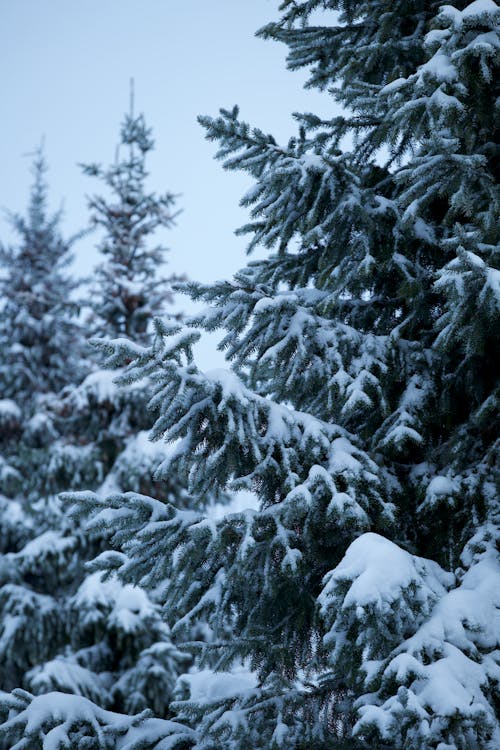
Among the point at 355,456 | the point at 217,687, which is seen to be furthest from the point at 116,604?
the point at 355,456

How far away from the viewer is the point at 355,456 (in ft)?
12.2

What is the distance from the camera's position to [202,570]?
3.88m

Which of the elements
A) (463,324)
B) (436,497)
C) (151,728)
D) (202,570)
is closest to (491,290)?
(463,324)

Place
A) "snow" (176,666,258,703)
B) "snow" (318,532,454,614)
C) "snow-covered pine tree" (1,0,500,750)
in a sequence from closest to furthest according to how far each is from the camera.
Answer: "snow" (318,532,454,614) < "snow-covered pine tree" (1,0,500,750) < "snow" (176,666,258,703)

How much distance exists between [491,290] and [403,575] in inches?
51.9

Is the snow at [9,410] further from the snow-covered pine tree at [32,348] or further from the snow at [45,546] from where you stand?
the snow at [45,546]

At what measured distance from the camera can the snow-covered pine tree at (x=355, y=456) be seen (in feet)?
9.21

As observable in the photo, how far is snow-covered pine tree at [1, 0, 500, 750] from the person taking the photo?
9.21ft

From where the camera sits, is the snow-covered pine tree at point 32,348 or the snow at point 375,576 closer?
the snow at point 375,576

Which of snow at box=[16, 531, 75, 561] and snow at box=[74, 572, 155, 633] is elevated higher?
snow at box=[16, 531, 75, 561]

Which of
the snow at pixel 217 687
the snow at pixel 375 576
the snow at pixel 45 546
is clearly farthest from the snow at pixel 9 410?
the snow at pixel 375 576

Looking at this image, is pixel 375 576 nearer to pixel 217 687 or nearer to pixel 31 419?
pixel 217 687

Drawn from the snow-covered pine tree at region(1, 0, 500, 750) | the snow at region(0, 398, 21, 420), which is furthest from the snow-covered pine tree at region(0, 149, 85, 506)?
the snow-covered pine tree at region(1, 0, 500, 750)

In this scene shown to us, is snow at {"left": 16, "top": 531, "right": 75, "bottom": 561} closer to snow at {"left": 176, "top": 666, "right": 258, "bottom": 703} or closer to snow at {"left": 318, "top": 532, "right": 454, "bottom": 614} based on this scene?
snow at {"left": 176, "top": 666, "right": 258, "bottom": 703}
